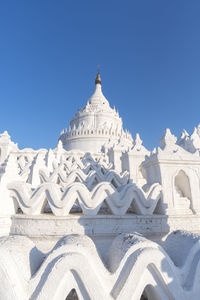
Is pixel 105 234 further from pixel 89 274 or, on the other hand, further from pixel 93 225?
pixel 89 274

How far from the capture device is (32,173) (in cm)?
821

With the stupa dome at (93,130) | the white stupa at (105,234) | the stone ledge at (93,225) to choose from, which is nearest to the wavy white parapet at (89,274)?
the white stupa at (105,234)

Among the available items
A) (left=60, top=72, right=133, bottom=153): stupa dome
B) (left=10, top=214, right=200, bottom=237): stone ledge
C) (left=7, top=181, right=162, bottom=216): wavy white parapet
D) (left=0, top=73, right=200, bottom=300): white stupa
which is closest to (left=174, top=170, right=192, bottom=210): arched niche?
(left=0, top=73, right=200, bottom=300): white stupa

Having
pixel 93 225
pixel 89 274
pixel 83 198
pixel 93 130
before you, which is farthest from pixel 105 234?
pixel 93 130

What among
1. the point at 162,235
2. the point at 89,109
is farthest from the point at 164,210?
the point at 89,109

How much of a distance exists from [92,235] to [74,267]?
2014mm

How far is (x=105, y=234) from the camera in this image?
3.56 metres

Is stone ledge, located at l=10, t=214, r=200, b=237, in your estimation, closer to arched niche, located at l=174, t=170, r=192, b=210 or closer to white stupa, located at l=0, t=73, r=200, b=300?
white stupa, located at l=0, t=73, r=200, b=300

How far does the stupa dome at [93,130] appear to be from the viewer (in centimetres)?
2785

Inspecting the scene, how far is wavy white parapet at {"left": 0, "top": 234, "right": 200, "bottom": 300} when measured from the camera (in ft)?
5.08

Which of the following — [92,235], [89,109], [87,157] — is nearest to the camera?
[92,235]

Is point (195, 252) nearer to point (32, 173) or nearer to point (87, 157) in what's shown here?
point (32, 173)

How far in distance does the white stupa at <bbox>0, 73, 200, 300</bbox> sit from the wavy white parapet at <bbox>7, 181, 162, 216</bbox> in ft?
0.07

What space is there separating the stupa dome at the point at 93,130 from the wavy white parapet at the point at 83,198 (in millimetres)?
20422
